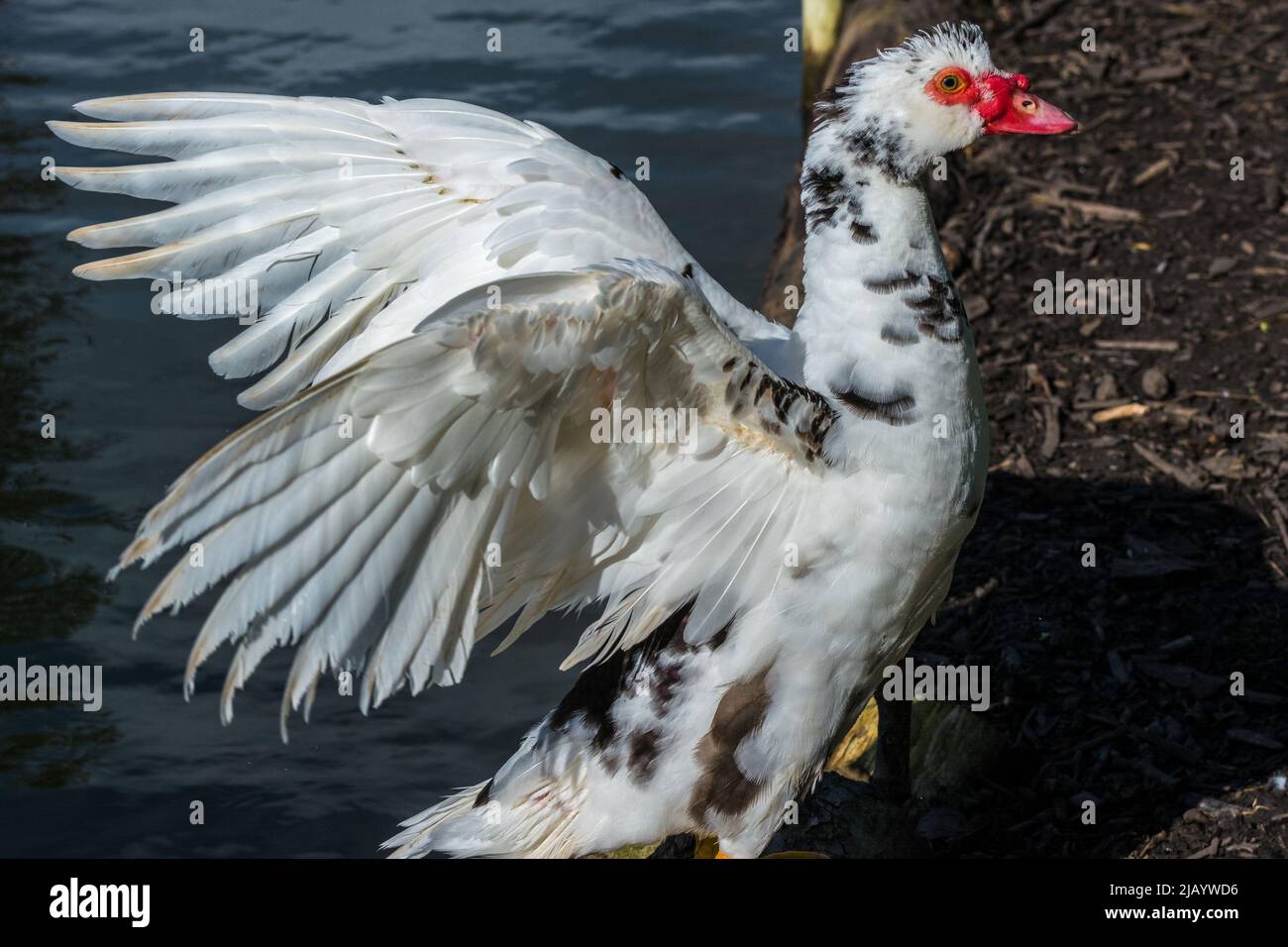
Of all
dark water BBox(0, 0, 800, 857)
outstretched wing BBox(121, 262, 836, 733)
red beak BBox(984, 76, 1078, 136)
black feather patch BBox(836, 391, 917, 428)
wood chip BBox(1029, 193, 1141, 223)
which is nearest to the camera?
outstretched wing BBox(121, 262, 836, 733)

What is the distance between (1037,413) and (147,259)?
3.19m

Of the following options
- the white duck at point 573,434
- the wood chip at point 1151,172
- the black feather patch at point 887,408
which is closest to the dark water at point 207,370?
the white duck at point 573,434

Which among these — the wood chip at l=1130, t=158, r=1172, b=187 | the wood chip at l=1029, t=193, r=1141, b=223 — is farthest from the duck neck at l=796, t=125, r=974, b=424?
the wood chip at l=1130, t=158, r=1172, b=187

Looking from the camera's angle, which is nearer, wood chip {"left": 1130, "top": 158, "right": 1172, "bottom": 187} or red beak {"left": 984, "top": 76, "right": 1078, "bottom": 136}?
red beak {"left": 984, "top": 76, "right": 1078, "bottom": 136}

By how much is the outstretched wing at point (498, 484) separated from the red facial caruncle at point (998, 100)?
78cm

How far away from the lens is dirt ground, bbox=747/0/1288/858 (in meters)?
3.89

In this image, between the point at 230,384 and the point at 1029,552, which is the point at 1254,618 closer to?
the point at 1029,552

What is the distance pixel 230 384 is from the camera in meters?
6.67

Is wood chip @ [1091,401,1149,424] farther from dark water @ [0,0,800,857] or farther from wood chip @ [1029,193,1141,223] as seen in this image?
dark water @ [0,0,800,857]

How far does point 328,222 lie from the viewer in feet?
11.6

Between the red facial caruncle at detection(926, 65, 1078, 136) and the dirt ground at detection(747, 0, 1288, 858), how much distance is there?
62.5 inches

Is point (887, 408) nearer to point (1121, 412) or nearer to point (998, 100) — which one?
point (998, 100)

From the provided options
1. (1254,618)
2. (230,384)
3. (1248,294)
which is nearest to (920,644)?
(1254,618)

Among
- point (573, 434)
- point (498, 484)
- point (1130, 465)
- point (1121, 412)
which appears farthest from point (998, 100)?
point (1121, 412)
